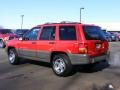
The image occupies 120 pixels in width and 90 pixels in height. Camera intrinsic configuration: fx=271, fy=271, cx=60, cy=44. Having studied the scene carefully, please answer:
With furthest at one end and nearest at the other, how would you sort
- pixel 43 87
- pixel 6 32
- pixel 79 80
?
pixel 6 32 < pixel 79 80 < pixel 43 87

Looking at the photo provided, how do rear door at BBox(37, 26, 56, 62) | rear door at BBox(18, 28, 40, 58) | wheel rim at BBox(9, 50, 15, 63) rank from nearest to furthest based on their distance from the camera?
rear door at BBox(37, 26, 56, 62) < rear door at BBox(18, 28, 40, 58) < wheel rim at BBox(9, 50, 15, 63)

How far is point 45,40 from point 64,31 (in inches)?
37.2

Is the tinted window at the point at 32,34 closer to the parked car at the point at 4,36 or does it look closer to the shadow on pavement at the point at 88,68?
the shadow on pavement at the point at 88,68

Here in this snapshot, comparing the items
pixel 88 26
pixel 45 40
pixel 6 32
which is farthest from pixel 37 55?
pixel 6 32

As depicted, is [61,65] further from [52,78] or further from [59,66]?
[52,78]

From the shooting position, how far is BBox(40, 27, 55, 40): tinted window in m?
10.0

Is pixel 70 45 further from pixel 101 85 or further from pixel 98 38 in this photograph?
pixel 101 85

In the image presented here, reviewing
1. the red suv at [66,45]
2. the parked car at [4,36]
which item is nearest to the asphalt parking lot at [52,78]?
the red suv at [66,45]

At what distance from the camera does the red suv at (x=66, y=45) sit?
9.12m

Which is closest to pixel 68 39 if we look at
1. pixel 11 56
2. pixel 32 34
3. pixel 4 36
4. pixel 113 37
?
pixel 32 34

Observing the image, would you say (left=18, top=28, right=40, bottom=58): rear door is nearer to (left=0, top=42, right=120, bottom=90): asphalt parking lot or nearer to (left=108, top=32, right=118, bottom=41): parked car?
(left=0, top=42, right=120, bottom=90): asphalt parking lot

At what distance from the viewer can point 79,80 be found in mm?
8922

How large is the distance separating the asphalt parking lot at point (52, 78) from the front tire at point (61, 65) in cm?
21

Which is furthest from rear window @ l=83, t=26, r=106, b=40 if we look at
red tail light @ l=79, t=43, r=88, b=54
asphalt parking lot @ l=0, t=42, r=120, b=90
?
asphalt parking lot @ l=0, t=42, r=120, b=90
